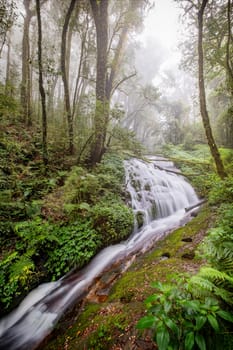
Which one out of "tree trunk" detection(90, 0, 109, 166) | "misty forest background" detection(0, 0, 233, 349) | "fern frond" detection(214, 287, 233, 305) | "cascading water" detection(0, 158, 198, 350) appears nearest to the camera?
"fern frond" detection(214, 287, 233, 305)

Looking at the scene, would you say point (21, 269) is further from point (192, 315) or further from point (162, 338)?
point (192, 315)

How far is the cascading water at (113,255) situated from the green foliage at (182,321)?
8.30 ft

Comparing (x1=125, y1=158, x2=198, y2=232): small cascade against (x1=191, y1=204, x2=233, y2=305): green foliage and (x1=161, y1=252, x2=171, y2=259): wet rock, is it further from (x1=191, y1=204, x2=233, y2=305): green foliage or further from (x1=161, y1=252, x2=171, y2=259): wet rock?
(x1=191, y1=204, x2=233, y2=305): green foliage

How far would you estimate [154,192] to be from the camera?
769 cm

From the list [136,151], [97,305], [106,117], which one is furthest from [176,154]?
[97,305]

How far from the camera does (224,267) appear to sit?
197cm

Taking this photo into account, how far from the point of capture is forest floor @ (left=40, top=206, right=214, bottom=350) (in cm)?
194

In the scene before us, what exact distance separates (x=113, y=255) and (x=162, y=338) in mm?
3507

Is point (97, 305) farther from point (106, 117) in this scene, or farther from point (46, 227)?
point (106, 117)

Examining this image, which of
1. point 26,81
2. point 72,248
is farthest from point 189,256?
point 26,81

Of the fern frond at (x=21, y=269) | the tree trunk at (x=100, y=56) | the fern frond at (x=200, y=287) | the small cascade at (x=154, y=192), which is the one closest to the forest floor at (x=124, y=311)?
the fern frond at (x=200, y=287)

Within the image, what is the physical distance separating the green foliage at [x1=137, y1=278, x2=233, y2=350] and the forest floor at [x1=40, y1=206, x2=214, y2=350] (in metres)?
0.23

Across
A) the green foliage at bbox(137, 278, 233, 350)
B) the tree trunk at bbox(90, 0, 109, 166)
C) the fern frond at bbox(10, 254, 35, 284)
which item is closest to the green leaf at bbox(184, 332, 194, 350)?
A: the green foliage at bbox(137, 278, 233, 350)

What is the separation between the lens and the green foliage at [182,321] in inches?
47.1
